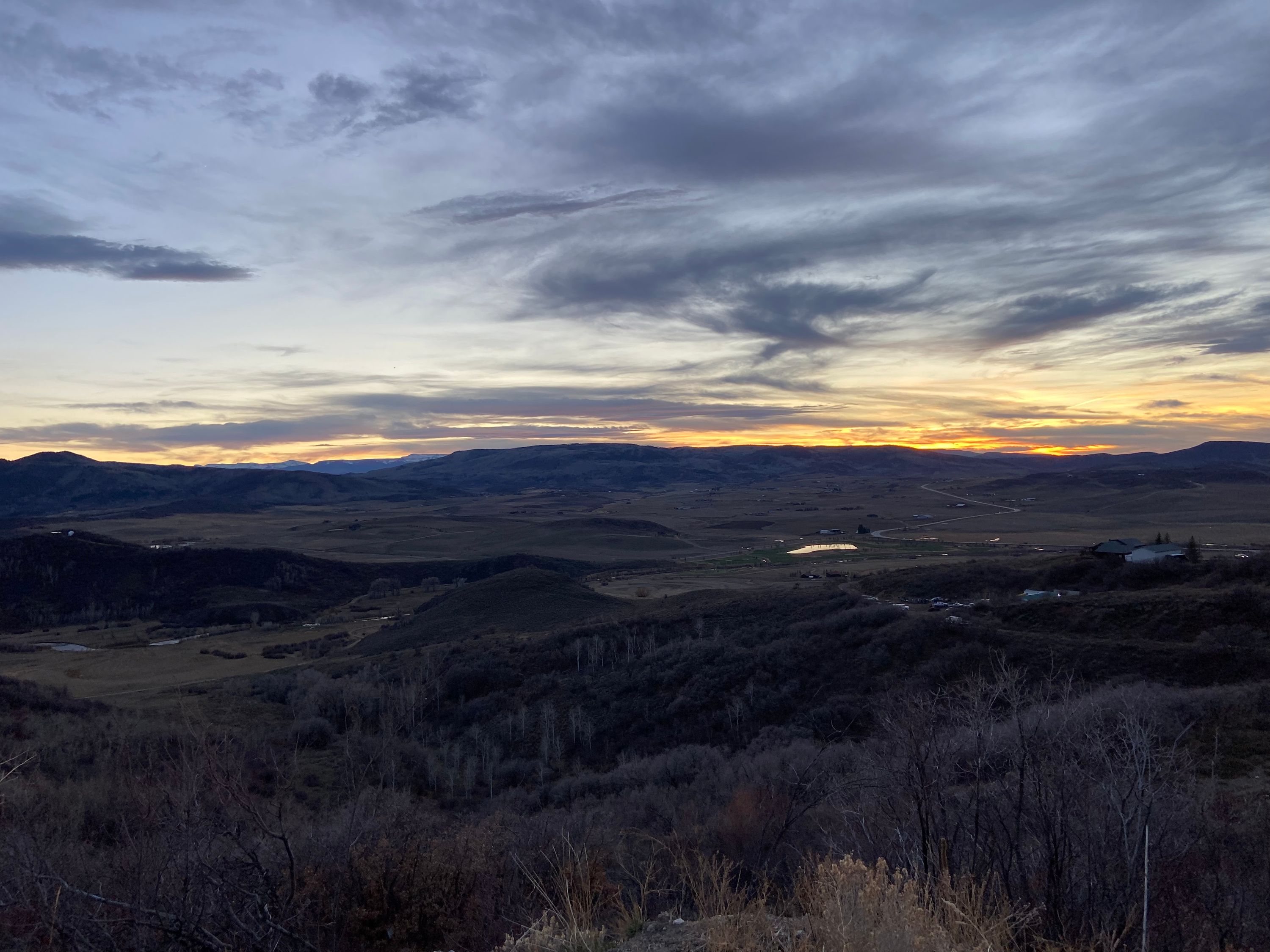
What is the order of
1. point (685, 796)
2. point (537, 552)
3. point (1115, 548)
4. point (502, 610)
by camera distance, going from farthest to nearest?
point (537, 552)
point (502, 610)
point (1115, 548)
point (685, 796)

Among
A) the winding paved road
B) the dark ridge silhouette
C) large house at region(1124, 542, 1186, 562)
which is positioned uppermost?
large house at region(1124, 542, 1186, 562)

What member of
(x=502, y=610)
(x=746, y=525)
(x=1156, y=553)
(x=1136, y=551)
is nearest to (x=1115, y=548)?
(x=1136, y=551)

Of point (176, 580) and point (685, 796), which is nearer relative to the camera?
point (685, 796)

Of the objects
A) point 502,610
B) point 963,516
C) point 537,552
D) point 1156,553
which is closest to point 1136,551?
point 1156,553

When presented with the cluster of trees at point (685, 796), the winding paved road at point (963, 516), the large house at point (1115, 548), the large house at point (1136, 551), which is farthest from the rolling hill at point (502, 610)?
the winding paved road at point (963, 516)

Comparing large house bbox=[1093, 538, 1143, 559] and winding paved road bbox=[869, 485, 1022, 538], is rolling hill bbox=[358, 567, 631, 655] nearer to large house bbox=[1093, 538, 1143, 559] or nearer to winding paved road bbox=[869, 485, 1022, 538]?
large house bbox=[1093, 538, 1143, 559]

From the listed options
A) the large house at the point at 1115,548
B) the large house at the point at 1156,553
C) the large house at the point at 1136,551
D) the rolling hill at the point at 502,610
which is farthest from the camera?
the rolling hill at the point at 502,610

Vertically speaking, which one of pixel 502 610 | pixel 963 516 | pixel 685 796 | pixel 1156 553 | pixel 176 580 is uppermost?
pixel 1156 553

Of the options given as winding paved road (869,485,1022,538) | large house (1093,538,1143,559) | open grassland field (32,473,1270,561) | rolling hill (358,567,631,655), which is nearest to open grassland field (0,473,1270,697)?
rolling hill (358,567,631,655)

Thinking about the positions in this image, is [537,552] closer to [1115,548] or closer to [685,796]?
[1115,548]

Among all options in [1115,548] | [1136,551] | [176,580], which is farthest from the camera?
[176,580]

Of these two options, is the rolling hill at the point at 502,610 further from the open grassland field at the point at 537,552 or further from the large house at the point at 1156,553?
the large house at the point at 1156,553

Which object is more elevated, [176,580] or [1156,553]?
[1156,553]

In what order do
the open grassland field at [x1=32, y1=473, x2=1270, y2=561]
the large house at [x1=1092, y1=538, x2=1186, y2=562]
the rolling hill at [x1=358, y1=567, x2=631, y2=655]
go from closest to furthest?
the large house at [x1=1092, y1=538, x2=1186, y2=562]
the rolling hill at [x1=358, y1=567, x2=631, y2=655]
the open grassland field at [x1=32, y1=473, x2=1270, y2=561]
